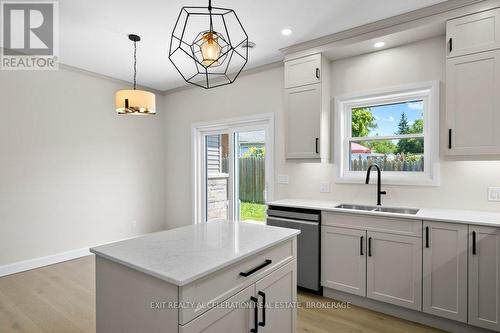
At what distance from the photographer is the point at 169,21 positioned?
2801mm

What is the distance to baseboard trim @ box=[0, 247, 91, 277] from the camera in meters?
3.43

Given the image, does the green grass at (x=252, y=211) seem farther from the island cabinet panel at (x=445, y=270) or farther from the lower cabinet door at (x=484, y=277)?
the lower cabinet door at (x=484, y=277)

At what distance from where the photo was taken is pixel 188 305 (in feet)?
3.63

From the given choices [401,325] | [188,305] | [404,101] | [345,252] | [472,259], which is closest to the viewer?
[188,305]

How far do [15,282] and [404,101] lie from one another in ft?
16.3

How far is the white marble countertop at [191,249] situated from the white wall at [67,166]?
298 cm

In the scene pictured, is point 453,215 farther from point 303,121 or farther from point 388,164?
point 303,121

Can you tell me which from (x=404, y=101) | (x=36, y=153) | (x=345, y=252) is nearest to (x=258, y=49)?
(x=404, y=101)

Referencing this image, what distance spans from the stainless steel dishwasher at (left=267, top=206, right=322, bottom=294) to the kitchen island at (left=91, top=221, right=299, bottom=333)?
3.78ft

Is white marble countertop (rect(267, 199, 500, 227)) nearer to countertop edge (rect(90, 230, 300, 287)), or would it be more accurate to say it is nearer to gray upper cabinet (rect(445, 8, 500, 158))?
gray upper cabinet (rect(445, 8, 500, 158))

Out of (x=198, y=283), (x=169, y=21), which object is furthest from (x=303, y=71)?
(x=198, y=283)


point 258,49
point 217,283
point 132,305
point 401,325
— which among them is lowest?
point 401,325

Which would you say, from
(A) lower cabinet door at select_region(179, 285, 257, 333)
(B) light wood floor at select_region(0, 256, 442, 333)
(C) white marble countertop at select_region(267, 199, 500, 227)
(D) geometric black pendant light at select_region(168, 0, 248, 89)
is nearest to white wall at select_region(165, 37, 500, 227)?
(C) white marble countertop at select_region(267, 199, 500, 227)

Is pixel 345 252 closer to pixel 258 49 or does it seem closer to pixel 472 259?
pixel 472 259
